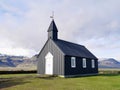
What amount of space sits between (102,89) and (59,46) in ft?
53.4

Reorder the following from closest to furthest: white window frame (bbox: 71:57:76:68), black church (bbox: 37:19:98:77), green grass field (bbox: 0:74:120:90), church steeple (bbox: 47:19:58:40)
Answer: green grass field (bbox: 0:74:120:90), black church (bbox: 37:19:98:77), white window frame (bbox: 71:57:76:68), church steeple (bbox: 47:19:58:40)

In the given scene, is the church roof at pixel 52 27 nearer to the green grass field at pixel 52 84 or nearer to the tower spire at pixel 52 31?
the tower spire at pixel 52 31

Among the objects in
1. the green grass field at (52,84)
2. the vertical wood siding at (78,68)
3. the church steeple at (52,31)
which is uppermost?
the church steeple at (52,31)

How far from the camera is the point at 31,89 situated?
63.9ft

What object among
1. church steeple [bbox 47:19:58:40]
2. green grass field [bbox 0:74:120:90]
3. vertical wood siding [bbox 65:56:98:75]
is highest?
church steeple [bbox 47:19:58:40]

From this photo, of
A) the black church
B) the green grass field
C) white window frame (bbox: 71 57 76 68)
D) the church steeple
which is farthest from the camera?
the church steeple

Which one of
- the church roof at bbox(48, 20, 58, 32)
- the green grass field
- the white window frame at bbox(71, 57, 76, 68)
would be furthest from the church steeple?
the green grass field

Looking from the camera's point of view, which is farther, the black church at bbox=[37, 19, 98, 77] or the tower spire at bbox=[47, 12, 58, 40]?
the tower spire at bbox=[47, 12, 58, 40]

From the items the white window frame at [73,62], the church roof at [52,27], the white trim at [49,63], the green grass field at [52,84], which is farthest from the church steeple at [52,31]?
the green grass field at [52,84]

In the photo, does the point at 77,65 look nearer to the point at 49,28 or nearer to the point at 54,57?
the point at 54,57

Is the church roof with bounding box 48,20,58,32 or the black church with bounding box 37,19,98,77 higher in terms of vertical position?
the church roof with bounding box 48,20,58,32

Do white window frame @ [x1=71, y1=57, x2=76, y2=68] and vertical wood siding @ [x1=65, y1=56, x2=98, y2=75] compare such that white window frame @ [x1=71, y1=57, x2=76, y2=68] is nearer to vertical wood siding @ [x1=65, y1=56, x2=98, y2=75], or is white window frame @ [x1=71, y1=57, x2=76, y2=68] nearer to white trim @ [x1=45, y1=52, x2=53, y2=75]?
vertical wood siding @ [x1=65, y1=56, x2=98, y2=75]

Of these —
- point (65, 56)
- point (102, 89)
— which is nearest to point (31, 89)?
point (102, 89)

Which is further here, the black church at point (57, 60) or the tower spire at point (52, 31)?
the tower spire at point (52, 31)
